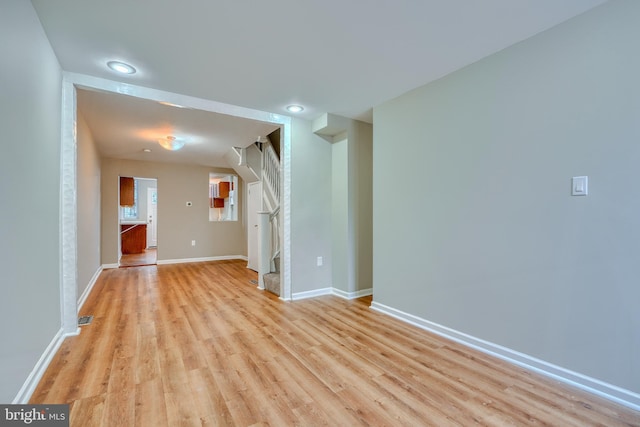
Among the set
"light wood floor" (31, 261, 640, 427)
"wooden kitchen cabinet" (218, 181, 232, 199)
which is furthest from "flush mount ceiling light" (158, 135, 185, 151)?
"wooden kitchen cabinet" (218, 181, 232, 199)

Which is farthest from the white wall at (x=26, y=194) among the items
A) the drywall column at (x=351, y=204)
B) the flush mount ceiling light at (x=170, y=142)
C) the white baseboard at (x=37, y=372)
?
the drywall column at (x=351, y=204)

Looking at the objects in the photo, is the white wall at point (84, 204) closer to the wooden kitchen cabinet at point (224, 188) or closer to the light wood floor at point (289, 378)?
the light wood floor at point (289, 378)

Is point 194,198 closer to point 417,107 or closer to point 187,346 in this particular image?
point 187,346

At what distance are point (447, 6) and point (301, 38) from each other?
95 centimetres

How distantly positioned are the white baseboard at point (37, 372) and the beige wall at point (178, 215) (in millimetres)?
4218

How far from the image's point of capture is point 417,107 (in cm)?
279

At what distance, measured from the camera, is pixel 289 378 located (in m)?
1.87

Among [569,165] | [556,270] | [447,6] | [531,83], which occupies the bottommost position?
[556,270]

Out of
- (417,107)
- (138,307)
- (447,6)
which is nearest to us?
(447,6)

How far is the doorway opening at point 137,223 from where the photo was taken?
23.1 feet

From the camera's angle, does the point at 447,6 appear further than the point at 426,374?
No

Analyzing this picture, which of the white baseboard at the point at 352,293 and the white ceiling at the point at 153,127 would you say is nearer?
the white ceiling at the point at 153,127

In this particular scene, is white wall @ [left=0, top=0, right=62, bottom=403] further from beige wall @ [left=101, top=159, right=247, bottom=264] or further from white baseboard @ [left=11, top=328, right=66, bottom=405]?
beige wall @ [left=101, top=159, right=247, bottom=264]

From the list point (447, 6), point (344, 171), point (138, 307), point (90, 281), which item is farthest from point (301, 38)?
point (90, 281)
